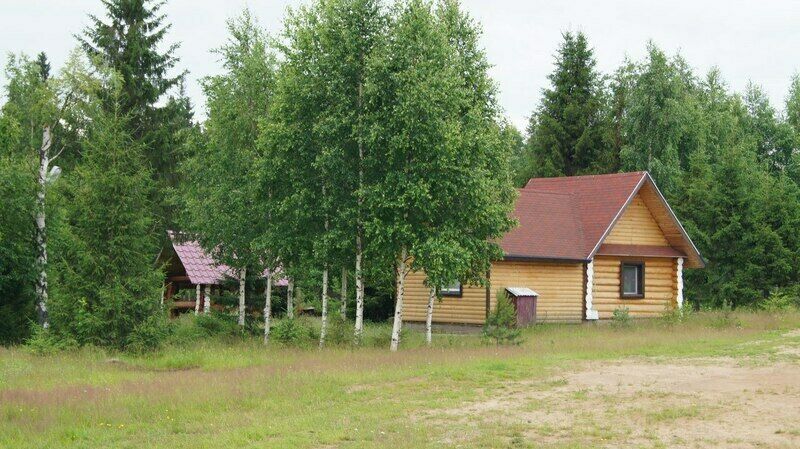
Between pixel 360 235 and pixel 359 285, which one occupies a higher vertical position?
pixel 360 235

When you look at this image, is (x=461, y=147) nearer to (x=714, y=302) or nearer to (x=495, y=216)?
(x=495, y=216)

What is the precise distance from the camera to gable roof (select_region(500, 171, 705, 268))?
33.3m

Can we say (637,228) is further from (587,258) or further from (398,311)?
(398,311)

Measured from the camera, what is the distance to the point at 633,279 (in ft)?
119

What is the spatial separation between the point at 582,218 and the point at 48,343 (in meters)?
20.3

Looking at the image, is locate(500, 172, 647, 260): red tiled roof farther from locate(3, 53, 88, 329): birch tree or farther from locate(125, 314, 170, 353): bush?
locate(3, 53, 88, 329): birch tree

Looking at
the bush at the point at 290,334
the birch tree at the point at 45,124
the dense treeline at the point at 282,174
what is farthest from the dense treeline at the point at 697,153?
the birch tree at the point at 45,124

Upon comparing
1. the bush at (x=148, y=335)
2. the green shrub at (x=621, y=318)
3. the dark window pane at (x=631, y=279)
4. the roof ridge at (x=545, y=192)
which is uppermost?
the roof ridge at (x=545, y=192)

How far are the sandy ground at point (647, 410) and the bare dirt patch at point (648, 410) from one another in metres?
0.01

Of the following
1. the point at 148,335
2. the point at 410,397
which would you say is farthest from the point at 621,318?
the point at 410,397

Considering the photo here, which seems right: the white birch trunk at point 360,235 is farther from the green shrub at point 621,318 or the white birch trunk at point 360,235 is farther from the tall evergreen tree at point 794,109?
the tall evergreen tree at point 794,109

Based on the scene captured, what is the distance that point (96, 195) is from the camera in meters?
23.9

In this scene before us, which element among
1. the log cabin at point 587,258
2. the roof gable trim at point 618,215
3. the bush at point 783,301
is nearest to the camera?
the log cabin at point 587,258

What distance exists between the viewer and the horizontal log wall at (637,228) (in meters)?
35.5
